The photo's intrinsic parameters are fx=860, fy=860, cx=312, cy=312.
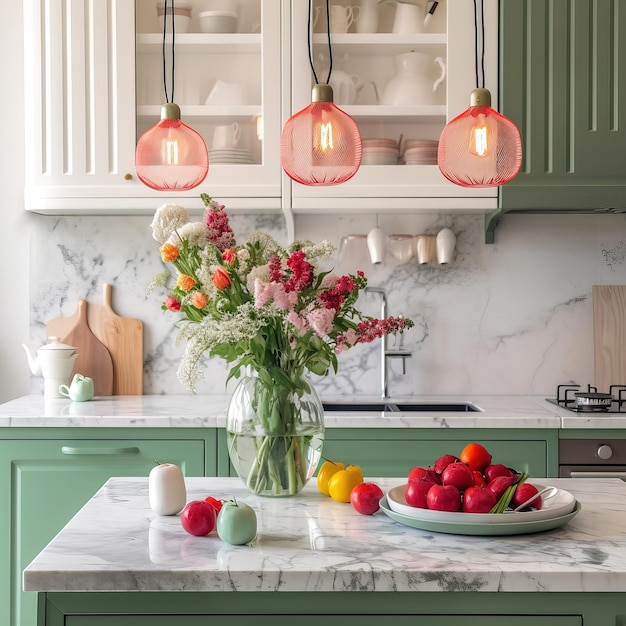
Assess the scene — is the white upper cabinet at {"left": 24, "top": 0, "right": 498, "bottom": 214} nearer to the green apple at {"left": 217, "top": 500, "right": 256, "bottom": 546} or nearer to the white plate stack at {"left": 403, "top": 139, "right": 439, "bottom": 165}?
the white plate stack at {"left": 403, "top": 139, "right": 439, "bottom": 165}

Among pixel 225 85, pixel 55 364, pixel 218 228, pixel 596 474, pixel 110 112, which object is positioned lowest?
pixel 596 474

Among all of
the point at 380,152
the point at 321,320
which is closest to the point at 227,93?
the point at 380,152

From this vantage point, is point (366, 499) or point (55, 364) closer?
point (366, 499)

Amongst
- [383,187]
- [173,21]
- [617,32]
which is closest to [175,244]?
[383,187]

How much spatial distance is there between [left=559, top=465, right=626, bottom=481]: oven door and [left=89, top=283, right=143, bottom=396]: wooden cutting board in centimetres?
161

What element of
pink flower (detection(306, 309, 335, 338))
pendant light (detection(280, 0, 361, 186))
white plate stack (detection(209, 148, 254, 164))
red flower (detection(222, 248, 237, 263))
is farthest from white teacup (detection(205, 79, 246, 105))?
pink flower (detection(306, 309, 335, 338))

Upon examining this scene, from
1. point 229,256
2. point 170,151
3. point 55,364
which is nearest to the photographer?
point 229,256

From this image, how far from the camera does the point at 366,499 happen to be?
1.66 meters

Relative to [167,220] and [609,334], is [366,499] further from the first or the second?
[609,334]

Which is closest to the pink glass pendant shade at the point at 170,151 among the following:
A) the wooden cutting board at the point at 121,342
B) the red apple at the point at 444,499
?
the red apple at the point at 444,499

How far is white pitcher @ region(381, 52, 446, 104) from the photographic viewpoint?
3.04m

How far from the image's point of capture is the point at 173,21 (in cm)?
305

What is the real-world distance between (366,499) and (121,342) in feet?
6.31

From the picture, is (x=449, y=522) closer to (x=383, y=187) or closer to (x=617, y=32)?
(x=383, y=187)
